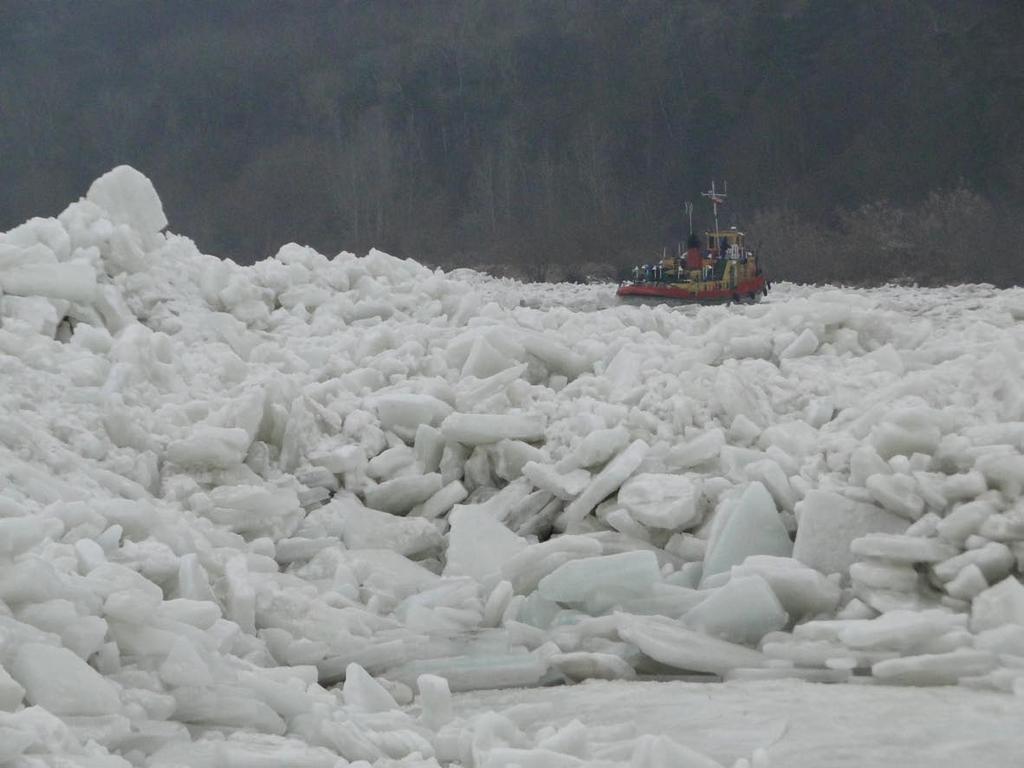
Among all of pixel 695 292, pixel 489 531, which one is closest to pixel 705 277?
pixel 695 292

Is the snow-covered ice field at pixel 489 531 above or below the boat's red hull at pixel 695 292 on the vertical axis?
below

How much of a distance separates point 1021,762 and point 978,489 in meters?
0.92

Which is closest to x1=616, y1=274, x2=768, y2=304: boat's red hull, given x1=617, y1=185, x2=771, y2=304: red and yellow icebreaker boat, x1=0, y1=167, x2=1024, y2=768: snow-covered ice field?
x1=617, y1=185, x2=771, y2=304: red and yellow icebreaker boat

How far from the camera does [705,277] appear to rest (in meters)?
8.00

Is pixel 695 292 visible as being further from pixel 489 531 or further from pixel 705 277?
pixel 489 531

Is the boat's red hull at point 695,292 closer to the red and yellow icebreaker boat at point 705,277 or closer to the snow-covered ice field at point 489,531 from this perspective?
the red and yellow icebreaker boat at point 705,277

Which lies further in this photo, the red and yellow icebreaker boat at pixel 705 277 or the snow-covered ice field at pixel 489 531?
the red and yellow icebreaker boat at pixel 705 277

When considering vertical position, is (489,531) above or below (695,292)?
below

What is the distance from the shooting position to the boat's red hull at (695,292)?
796 cm

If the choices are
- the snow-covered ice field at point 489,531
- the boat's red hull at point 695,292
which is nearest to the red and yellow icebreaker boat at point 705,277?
the boat's red hull at point 695,292

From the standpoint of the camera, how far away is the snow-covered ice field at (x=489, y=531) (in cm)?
169

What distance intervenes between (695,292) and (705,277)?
5.2 inches

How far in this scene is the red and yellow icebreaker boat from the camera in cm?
797

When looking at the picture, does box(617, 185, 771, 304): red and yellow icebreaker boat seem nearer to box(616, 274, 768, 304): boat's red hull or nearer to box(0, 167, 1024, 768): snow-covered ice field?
box(616, 274, 768, 304): boat's red hull
